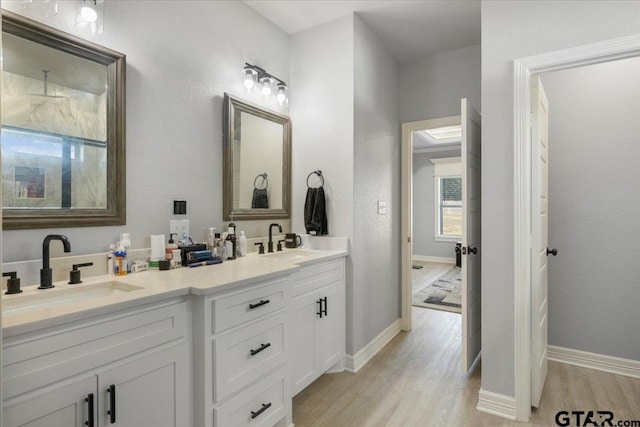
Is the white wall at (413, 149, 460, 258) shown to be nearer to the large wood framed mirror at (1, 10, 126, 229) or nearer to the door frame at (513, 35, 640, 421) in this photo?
the door frame at (513, 35, 640, 421)

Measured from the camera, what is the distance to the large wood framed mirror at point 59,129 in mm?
1503

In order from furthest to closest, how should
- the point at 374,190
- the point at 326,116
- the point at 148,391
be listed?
the point at 374,190 < the point at 326,116 < the point at 148,391

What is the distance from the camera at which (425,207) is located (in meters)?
7.93

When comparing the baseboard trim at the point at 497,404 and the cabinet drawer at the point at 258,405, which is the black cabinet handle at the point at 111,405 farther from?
the baseboard trim at the point at 497,404

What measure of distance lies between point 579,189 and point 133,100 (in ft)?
10.5

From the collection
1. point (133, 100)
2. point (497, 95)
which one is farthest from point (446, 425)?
point (133, 100)

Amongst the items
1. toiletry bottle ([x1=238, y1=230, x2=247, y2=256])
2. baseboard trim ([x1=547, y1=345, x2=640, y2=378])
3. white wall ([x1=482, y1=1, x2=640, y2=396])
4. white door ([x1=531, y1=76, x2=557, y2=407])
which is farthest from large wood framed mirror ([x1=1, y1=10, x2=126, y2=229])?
baseboard trim ([x1=547, y1=345, x2=640, y2=378])

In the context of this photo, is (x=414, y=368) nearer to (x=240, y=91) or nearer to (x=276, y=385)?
(x=276, y=385)

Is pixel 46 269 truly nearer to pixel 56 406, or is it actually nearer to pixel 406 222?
pixel 56 406

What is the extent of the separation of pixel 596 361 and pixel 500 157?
189 cm

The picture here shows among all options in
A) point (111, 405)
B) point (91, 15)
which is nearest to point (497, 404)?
point (111, 405)

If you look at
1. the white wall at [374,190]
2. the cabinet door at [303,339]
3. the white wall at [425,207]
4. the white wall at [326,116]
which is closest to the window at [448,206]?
the white wall at [425,207]

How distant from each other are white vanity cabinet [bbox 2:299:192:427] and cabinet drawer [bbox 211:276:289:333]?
0.45ft

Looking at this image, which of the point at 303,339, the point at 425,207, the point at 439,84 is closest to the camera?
the point at 303,339
